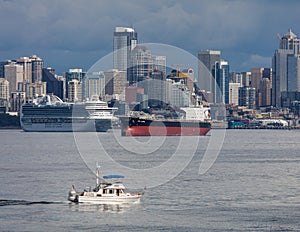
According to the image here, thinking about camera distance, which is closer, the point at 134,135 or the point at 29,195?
the point at 29,195

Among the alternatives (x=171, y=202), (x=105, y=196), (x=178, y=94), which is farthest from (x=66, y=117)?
(x=105, y=196)

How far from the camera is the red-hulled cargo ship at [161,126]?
11781cm

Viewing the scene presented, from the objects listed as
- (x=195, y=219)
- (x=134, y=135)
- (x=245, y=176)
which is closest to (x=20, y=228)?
(x=195, y=219)

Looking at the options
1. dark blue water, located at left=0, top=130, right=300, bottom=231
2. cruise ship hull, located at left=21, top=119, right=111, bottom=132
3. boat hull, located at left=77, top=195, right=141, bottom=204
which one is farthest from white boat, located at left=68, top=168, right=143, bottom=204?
cruise ship hull, located at left=21, top=119, right=111, bottom=132

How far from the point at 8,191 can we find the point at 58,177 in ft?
23.6

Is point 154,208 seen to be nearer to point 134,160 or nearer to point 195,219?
point 195,219

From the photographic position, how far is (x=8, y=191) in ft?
140

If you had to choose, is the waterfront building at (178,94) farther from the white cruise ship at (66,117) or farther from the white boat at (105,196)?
the white boat at (105,196)

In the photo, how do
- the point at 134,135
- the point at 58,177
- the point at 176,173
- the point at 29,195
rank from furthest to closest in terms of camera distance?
the point at 134,135 < the point at 176,173 < the point at 58,177 < the point at 29,195

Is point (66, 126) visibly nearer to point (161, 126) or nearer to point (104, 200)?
point (161, 126)

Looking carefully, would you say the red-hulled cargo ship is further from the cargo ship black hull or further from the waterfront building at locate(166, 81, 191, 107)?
the waterfront building at locate(166, 81, 191, 107)

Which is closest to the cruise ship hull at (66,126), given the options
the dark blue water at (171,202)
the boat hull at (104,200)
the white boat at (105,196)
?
the dark blue water at (171,202)

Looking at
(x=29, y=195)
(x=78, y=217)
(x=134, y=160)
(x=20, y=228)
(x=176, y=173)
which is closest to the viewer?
(x=20, y=228)

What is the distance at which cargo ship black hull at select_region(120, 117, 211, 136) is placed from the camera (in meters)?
118
